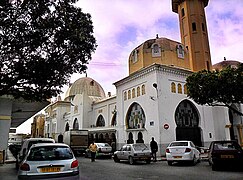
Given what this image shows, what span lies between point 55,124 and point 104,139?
23.1 meters

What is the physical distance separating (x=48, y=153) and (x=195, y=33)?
2748 centimetres

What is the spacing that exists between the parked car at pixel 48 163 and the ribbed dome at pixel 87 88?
4081 centimetres

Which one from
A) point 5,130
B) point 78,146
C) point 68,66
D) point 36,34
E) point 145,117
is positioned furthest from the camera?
point 78,146

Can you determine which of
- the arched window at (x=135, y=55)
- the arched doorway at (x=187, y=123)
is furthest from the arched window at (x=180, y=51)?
the arched doorway at (x=187, y=123)

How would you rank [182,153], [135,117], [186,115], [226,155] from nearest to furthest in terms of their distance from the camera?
[226,155]
[182,153]
[186,115]
[135,117]

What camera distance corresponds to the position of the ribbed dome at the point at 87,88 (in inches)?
1909

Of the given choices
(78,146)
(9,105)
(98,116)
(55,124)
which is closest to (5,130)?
(9,105)

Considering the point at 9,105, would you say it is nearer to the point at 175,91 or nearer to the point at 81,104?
the point at 175,91

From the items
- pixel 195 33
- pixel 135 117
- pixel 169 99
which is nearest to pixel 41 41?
pixel 169 99

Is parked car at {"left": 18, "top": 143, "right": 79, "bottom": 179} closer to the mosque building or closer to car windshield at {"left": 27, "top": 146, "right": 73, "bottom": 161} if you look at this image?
car windshield at {"left": 27, "top": 146, "right": 73, "bottom": 161}

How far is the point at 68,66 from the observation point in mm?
9484

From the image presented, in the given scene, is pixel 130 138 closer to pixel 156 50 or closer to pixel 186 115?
pixel 186 115

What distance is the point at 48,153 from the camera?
22.9 feet

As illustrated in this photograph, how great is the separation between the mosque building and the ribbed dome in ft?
46.5
